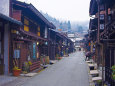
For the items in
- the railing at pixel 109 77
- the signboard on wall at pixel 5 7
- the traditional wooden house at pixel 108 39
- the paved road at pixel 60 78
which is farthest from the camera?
the signboard on wall at pixel 5 7

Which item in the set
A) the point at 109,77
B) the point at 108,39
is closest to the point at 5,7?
the point at 108,39

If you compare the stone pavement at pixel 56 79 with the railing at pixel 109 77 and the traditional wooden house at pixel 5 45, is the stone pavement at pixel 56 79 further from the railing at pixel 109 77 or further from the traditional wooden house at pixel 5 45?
the railing at pixel 109 77

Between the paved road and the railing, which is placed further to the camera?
the paved road

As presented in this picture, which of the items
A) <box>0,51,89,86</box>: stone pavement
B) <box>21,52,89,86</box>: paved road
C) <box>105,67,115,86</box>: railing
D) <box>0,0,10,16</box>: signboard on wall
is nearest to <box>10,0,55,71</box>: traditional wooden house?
<box>0,0,10,16</box>: signboard on wall

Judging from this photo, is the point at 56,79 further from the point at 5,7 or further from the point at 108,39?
the point at 5,7

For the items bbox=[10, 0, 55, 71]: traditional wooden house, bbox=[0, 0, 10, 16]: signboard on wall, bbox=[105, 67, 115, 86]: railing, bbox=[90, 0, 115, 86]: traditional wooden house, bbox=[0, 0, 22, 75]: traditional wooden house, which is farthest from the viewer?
bbox=[10, 0, 55, 71]: traditional wooden house

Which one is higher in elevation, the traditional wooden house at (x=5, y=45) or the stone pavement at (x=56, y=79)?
the traditional wooden house at (x=5, y=45)

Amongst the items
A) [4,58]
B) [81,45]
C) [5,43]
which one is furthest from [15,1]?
[81,45]

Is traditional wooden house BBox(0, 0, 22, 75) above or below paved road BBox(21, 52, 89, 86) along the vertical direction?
above

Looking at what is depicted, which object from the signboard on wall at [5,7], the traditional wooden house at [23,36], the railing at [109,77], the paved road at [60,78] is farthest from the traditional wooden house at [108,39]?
the signboard on wall at [5,7]

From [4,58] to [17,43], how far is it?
1.76 meters

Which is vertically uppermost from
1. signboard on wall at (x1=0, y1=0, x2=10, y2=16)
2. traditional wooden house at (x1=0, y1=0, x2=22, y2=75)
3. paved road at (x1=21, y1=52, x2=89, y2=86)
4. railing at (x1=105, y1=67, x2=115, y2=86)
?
signboard on wall at (x1=0, y1=0, x2=10, y2=16)

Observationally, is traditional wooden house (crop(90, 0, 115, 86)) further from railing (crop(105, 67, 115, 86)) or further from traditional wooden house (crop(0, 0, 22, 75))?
traditional wooden house (crop(0, 0, 22, 75))

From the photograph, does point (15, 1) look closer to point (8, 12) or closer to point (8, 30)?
point (8, 12)
